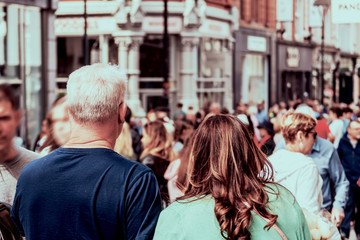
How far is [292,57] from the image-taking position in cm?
3947

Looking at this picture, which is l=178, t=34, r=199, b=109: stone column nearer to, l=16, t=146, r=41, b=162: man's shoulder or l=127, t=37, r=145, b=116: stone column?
l=127, t=37, r=145, b=116: stone column

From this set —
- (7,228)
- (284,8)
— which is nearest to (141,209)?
(7,228)

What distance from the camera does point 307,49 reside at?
1656 inches

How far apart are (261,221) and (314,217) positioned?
1202mm

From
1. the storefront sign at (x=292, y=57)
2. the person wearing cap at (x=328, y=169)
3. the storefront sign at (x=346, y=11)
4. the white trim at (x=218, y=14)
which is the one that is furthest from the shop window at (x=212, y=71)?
the storefront sign at (x=346, y=11)

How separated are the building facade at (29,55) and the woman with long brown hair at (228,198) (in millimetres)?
14857

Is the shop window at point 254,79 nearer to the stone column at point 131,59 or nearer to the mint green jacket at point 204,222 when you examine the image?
the stone column at point 131,59

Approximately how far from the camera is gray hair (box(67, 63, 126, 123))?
3049 millimetres

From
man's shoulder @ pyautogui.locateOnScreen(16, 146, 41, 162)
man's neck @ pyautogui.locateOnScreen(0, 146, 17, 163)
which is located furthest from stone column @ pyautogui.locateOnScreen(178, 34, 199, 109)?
man's neck @ pyautogui.locateOnScreen(0, 146, 17, 163)

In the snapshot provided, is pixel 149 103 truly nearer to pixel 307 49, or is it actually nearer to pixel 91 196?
pixel 307 49

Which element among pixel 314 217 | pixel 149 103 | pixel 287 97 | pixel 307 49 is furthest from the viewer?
pixel 307 49

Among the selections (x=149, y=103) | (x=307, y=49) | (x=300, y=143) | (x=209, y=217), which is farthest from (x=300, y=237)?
(x=307, y=49)

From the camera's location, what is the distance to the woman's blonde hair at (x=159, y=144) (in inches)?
316

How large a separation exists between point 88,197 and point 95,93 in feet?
1.42
